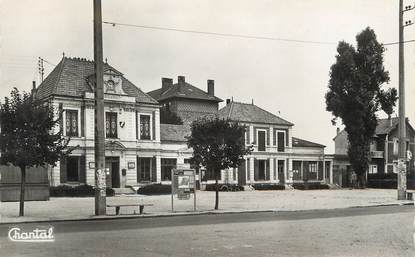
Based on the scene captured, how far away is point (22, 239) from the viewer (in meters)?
13.5

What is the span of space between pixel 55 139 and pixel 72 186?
20.3 metres

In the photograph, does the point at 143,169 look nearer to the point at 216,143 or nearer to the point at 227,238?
the point at 216,143

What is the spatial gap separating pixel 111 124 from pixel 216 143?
20.7 meters

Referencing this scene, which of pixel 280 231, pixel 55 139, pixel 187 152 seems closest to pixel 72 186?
pixel 187 152

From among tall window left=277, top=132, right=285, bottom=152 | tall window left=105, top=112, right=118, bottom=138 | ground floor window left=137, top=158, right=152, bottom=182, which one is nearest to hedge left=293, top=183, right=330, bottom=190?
tall window left=277, top=132, right=285, bottom=152

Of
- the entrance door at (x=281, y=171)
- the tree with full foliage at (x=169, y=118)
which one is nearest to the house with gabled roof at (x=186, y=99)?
the tree with full foliage at (x=169, y=118)

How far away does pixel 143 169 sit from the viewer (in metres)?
46.1

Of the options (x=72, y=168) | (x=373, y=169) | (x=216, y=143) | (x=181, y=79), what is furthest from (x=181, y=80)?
(x=216, y=143)

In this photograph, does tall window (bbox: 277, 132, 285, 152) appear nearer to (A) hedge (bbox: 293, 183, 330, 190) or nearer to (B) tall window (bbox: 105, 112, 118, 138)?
(A) hedge (bbox: 293, 183, 330, 190)

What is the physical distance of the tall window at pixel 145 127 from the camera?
152 feet

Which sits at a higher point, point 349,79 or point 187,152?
point 349,79

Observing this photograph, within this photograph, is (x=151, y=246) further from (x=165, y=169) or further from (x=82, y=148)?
(x=165, y=169)

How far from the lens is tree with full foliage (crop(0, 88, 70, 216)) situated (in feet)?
66.4

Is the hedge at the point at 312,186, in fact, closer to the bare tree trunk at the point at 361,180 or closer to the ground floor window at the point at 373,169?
the bare tree trunk at the point at 361,180
